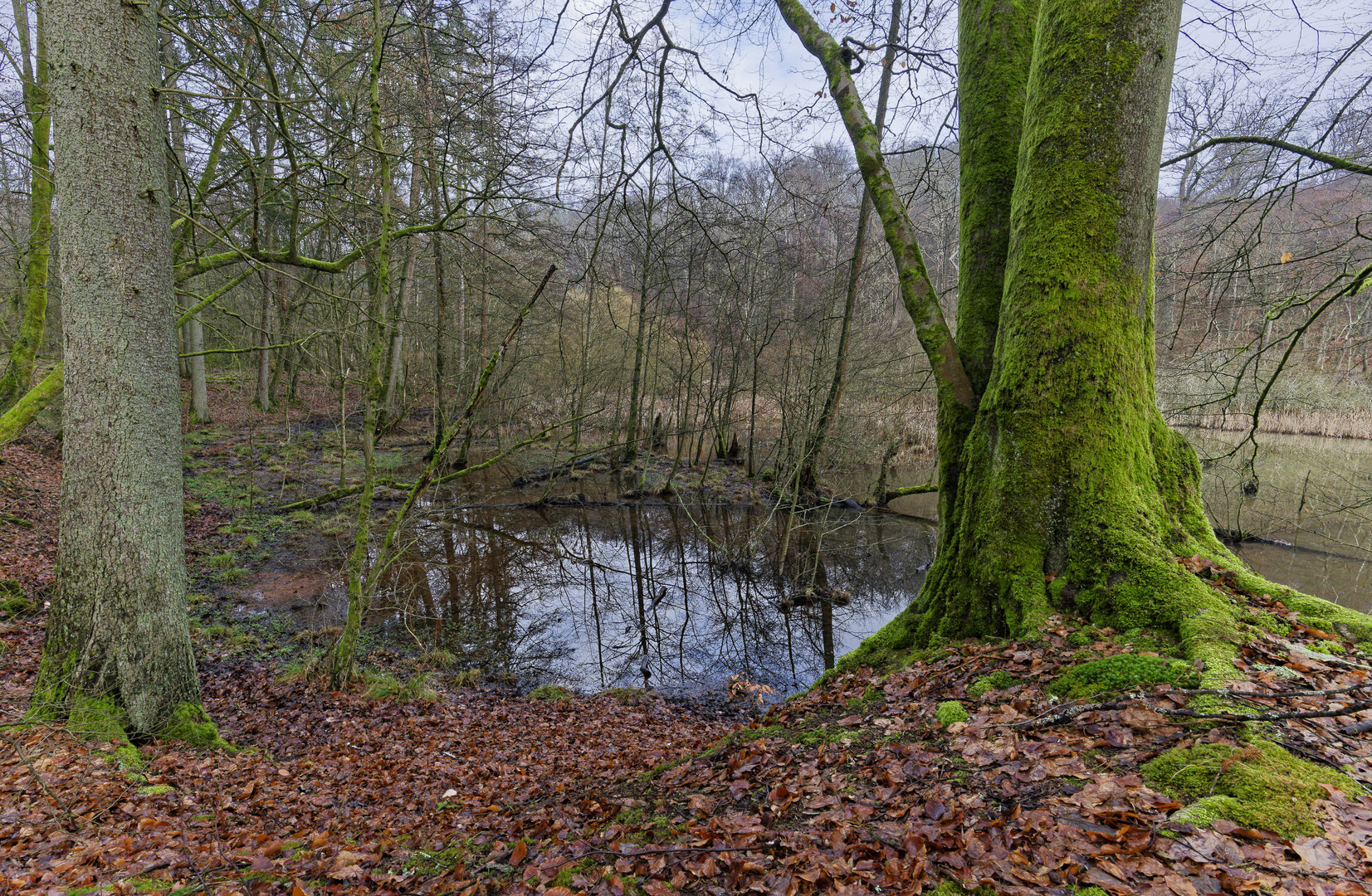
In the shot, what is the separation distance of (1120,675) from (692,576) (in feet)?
27.5

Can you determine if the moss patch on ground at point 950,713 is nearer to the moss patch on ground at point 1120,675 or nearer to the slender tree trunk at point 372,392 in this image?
the moss patch on ground at point 1120,675

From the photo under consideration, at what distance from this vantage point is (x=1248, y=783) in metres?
1.62

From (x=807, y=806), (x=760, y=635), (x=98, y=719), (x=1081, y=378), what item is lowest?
(x=760, y=635)

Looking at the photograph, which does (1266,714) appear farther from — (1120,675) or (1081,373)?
(1081,373)

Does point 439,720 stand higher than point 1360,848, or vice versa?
point 1360,848

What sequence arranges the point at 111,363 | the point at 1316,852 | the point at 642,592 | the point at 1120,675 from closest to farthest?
the point at 1316,852
the point at 1120,675
the point at 111,363
the point at 642,592

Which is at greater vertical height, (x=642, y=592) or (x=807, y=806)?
(x=807, y=806)

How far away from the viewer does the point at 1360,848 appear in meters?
1.40

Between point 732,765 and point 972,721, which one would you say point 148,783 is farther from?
point 972,721

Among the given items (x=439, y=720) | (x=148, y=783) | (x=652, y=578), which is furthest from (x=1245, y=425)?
(x=148, y=783)

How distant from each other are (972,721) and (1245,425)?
22.2 metres

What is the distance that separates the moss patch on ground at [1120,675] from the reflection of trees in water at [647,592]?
188 inches

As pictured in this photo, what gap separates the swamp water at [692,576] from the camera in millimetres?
7438

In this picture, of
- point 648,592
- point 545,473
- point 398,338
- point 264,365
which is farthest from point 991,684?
point 264,365
